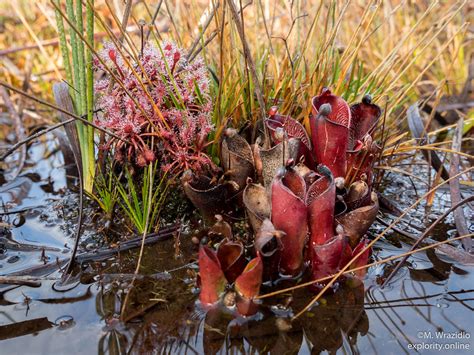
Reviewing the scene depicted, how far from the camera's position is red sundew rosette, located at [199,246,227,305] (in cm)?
138

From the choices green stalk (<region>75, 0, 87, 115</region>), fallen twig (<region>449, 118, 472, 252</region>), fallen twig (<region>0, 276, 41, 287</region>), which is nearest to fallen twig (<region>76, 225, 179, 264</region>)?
fallen twig (<region>0, 276, 41, 287</region>)

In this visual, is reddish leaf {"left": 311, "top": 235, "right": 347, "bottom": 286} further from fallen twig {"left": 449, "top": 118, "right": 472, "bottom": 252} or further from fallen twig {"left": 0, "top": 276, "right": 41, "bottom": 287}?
fallen twig {"left": 0, "top": 276, "right": 41, "bottom": 287}

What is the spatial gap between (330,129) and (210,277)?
646 millimetres

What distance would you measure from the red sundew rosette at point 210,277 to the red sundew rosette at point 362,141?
0.62 m

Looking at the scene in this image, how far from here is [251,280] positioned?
1.38m

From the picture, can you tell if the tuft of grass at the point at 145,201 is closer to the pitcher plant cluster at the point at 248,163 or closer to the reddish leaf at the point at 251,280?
the pitcher plant cluster at the point at 248,163

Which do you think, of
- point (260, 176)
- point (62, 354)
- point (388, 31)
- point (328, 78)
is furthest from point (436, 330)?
point (388, 31)

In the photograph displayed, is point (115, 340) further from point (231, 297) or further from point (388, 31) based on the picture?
point (388, 31)

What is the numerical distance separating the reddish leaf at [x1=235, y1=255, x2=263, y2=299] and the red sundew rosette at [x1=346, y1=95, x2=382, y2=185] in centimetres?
55

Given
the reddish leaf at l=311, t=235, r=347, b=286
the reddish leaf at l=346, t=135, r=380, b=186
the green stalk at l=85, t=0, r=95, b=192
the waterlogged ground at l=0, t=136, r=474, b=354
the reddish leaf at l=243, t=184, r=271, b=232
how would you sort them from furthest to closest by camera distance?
the green stalk at l=85, t=0, r=95, b=192 < the reddish leaf at l=346, t=135, r=380, b=186 < the reddish leaf at l=243, t=184, r=271, b=232 < the reddish leaf at l=311, t=235, r=347, b=286 < the waterlogged ground at l=0, t=136, r=474, b=354

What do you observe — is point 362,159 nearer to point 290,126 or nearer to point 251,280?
point 290,126

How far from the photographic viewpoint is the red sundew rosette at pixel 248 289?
1.38m

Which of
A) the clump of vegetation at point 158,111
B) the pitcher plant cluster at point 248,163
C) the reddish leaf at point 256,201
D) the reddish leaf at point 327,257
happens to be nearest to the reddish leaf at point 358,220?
the pitcher plant cluster at point 248,163

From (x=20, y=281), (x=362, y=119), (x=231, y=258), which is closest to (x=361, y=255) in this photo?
(x=231, y=258)
